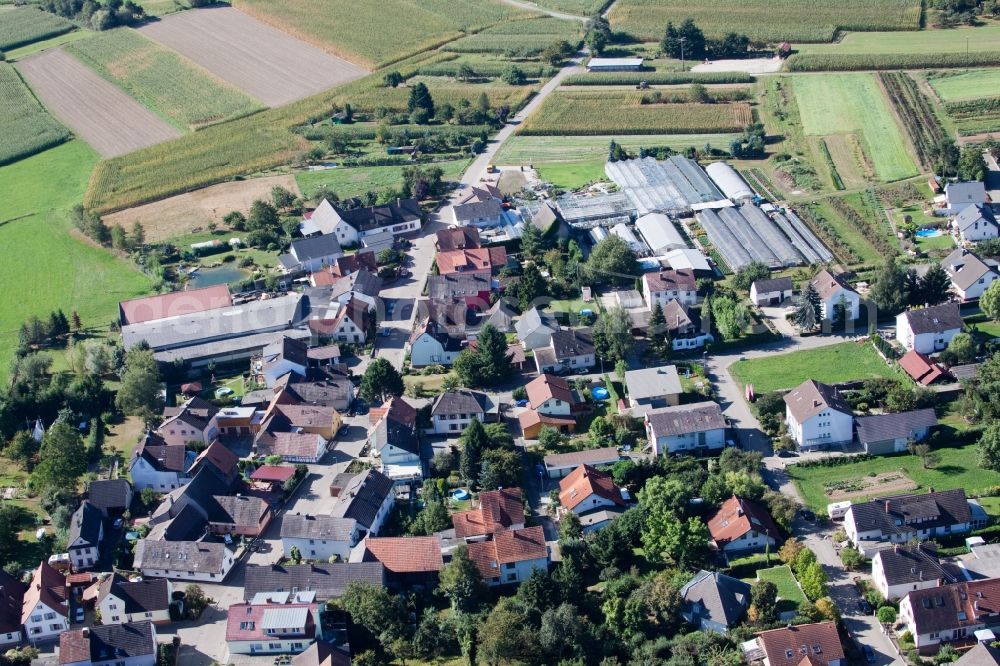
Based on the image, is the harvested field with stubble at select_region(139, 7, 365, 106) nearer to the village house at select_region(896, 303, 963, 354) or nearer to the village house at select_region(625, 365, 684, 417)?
the village house at select_region(625, 365, 684, 417)

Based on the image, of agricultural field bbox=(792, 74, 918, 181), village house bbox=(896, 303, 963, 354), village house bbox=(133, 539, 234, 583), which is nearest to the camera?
village house bbox=(133, 539, 234, 583)

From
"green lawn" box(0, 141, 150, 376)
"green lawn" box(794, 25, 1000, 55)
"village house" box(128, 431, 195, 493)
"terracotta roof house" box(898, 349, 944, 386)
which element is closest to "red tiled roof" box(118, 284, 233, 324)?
"green lawn" box(0, 141, 150, 376)

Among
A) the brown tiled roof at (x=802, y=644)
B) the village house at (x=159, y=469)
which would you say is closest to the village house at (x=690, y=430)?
the brown tiled roof at (x=802, y=644)

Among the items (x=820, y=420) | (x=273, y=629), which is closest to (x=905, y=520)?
(x=820, y=420)

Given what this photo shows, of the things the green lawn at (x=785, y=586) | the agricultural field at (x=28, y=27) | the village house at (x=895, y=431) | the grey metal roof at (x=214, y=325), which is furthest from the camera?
the agricultural field at (x=28, y=27)

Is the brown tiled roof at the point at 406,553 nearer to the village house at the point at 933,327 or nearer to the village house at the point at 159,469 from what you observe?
the village house at the point at 159,469

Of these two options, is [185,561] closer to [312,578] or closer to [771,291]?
[312,578]

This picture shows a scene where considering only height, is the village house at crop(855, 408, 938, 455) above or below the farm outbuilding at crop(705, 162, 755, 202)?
below
